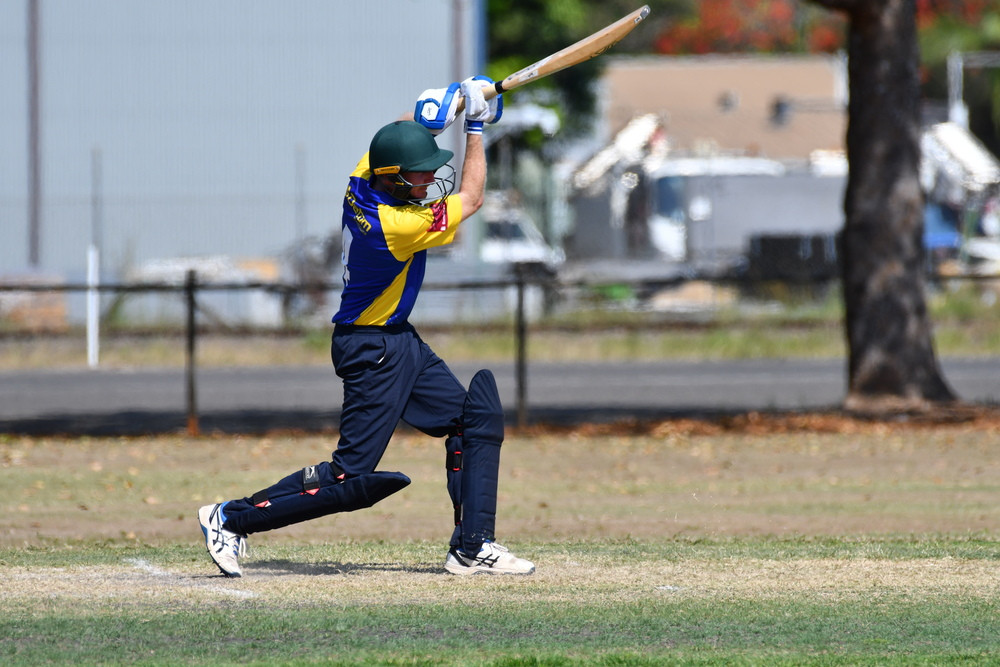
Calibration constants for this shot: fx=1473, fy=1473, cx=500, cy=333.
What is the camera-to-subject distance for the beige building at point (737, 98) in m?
43.7

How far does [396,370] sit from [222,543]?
1.16m

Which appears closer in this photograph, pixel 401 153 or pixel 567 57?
pixel 401 153

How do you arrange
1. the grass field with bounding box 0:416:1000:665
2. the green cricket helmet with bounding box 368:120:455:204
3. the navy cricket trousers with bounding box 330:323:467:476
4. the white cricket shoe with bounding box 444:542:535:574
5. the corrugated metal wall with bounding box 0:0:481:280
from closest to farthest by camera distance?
the grass field with bounding box 0:416:1000:665 → the green cricket helmet with bounding box 368:120:455:204 → the navy cricket trousers with bounding box 330:323:467:476 → the white cricket shoe with bounding box 444:542:535:574 → the corrugated metal wall with bounding box 0:0:481:280

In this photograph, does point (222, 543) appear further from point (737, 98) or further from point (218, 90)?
point (737, 98)

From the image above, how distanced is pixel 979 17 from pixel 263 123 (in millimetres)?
30190

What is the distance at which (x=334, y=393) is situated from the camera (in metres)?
18.6

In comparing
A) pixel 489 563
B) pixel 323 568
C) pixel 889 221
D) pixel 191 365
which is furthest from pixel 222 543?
pixel 889 221

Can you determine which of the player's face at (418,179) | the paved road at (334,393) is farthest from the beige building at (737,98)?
the player's face at (418,179)

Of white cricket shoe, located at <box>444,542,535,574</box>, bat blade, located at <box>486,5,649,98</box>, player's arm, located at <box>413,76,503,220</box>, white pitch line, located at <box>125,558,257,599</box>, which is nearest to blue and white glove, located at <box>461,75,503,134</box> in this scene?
player's arm, located at <box>413,76,503,220</box>

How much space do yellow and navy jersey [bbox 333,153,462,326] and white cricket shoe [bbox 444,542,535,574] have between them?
3.89ft

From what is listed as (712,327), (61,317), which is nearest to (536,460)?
(712,327)

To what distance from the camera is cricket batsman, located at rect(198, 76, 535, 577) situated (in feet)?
21.8

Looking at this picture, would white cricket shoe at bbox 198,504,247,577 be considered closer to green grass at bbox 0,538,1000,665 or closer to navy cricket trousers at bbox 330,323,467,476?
green grass at bbox 0,538,1000,665

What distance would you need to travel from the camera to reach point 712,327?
23.5 meters
